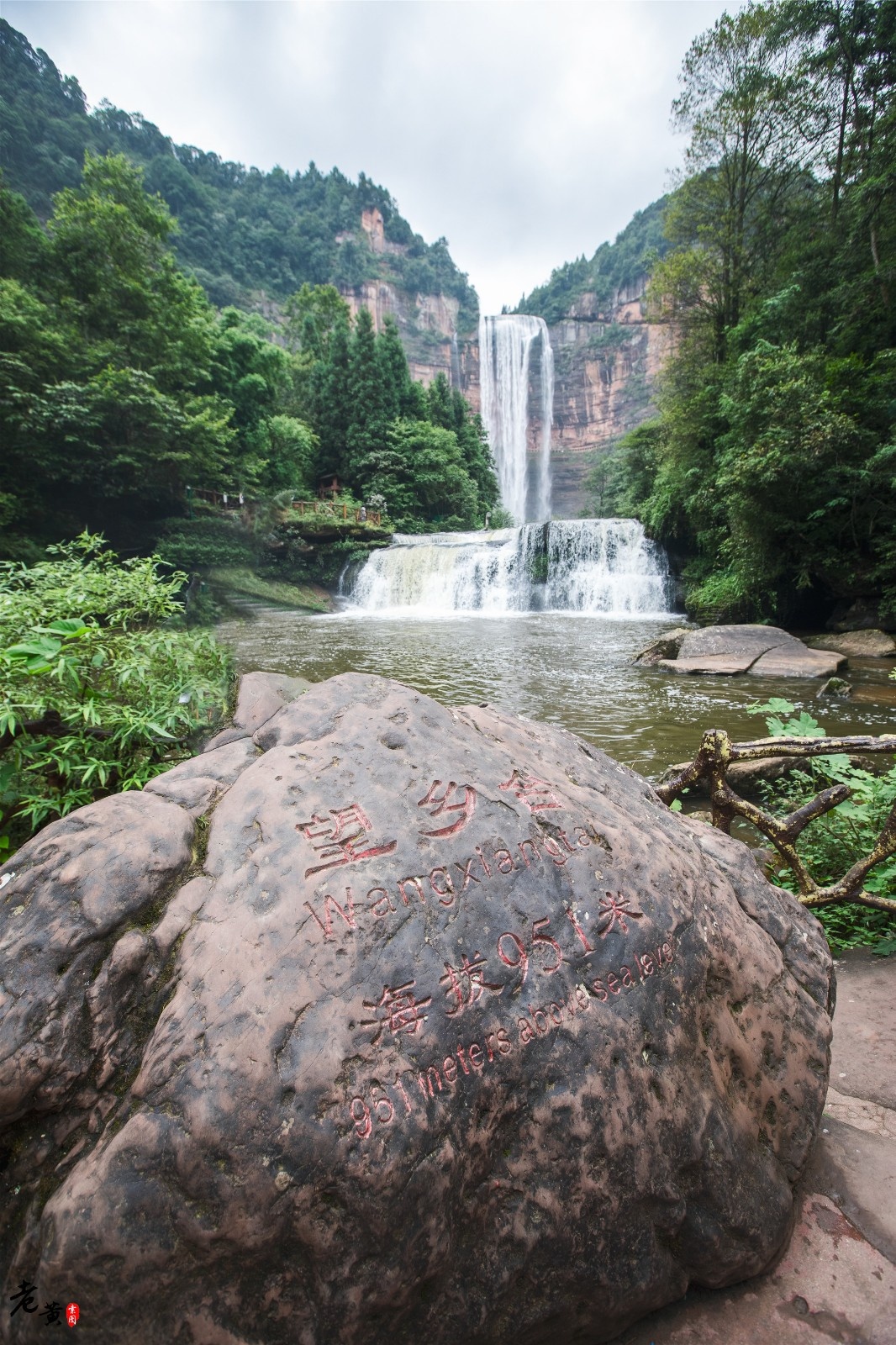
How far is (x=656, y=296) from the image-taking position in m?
16.5

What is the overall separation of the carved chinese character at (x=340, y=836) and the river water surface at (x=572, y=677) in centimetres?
375

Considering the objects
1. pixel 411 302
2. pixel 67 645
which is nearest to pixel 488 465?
pixel 67 645

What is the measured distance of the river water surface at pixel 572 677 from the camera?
5.76m

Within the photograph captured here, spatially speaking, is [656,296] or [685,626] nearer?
[685,626]

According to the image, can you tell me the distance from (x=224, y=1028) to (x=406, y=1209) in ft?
1.62

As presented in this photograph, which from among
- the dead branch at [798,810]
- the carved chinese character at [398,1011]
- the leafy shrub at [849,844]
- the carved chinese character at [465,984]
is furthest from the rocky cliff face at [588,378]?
the carved chinese character at [398,1011]

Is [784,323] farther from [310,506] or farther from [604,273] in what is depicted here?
[604,273]

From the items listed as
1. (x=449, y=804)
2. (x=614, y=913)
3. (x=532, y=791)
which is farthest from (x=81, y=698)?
(x=614, y=913)

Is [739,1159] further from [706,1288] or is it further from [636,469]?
[636,469]

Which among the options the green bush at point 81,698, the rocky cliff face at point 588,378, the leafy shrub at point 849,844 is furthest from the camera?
the rocky cliff face at point 588,378

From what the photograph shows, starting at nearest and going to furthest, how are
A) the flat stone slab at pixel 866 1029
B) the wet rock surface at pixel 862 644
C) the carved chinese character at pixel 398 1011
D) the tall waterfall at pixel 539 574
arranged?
the carved chinese character at pixel 398 1011 < the flat stone slab at pixel 866 1029 < the wet rock surface at pixel 862 644 < the tall waterfall at pixel 539 574

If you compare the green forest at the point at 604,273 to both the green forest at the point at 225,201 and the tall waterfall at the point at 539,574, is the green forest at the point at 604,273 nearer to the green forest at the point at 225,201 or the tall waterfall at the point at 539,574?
the green forest at the point at 225,201

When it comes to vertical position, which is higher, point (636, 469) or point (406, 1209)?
point (636, 469)

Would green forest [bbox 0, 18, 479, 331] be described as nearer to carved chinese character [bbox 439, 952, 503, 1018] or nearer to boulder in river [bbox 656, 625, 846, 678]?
boulder in river [bbox 656, 625, 846, 678]
